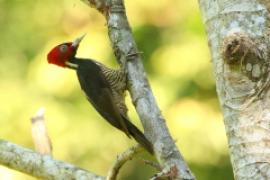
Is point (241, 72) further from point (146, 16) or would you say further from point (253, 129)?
point (146, 16)

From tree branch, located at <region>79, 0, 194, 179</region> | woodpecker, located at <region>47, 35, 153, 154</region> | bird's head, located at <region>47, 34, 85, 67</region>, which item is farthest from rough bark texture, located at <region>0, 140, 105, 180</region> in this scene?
bird's head, located at <region>47, 34, 85, 67</region>

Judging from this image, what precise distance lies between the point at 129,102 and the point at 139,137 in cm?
122

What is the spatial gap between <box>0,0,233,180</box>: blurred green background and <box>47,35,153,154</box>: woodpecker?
31cm

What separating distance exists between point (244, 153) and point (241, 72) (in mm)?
211

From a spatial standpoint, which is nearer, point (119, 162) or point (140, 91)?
point (119, 162)

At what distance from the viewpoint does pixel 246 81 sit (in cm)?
234

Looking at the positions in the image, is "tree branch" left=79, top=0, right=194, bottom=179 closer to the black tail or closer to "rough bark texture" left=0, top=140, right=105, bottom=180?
the black tail

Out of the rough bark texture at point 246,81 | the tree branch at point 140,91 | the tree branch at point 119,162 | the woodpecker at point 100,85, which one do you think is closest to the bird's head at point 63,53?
the woodpecker at point 100,85

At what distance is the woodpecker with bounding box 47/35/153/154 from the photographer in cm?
382

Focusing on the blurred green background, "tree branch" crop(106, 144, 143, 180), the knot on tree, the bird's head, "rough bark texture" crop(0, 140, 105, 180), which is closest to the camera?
the knot on tree

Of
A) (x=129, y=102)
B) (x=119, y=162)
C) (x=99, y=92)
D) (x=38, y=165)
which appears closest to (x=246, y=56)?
(x=119, y=162)

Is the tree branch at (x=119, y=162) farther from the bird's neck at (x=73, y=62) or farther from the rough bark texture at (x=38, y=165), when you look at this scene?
the bird's neck at (x=73, y=62)

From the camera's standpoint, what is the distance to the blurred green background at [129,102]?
Result: 476 cm

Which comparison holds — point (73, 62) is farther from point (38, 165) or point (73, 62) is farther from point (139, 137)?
point (38, 165)
